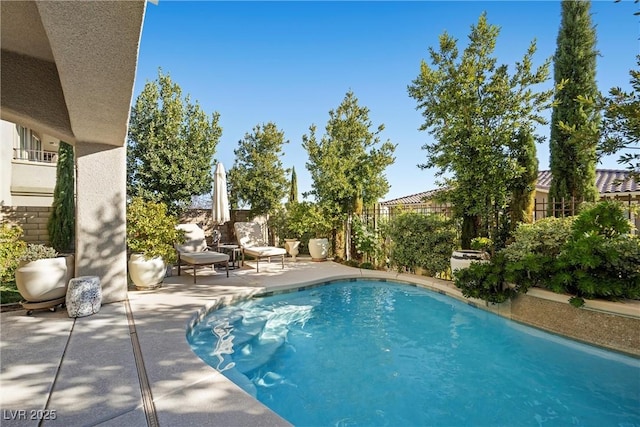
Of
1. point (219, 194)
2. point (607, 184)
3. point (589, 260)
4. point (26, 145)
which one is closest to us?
point (589, 260)

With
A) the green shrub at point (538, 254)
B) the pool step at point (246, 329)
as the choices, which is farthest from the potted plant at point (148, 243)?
the green shrub at point (538, 254)

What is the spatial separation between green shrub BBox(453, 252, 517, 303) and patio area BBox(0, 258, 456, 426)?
4355 mm

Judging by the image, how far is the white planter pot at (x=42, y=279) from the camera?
13.9 feet

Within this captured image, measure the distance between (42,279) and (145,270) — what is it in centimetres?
157

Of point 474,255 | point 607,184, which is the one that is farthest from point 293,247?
point 607,184

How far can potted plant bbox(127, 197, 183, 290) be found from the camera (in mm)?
5770

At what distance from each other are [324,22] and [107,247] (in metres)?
7.45

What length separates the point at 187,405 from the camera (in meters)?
2.20

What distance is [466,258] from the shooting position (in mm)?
6359

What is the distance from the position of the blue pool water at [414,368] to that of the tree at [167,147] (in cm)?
626

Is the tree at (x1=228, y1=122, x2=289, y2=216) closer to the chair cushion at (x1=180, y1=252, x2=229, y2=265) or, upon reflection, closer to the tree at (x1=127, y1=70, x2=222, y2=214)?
the tree at (x1=127, y1=70, x2=222, y2=214)

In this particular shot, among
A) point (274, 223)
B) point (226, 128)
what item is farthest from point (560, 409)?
point (226, 128)

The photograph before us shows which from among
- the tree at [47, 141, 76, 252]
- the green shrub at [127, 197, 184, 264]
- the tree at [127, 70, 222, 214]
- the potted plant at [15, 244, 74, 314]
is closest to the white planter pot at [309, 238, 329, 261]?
the tree at [127, 70, 222, 214]

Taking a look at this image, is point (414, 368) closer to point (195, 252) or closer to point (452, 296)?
point (452, 296)
